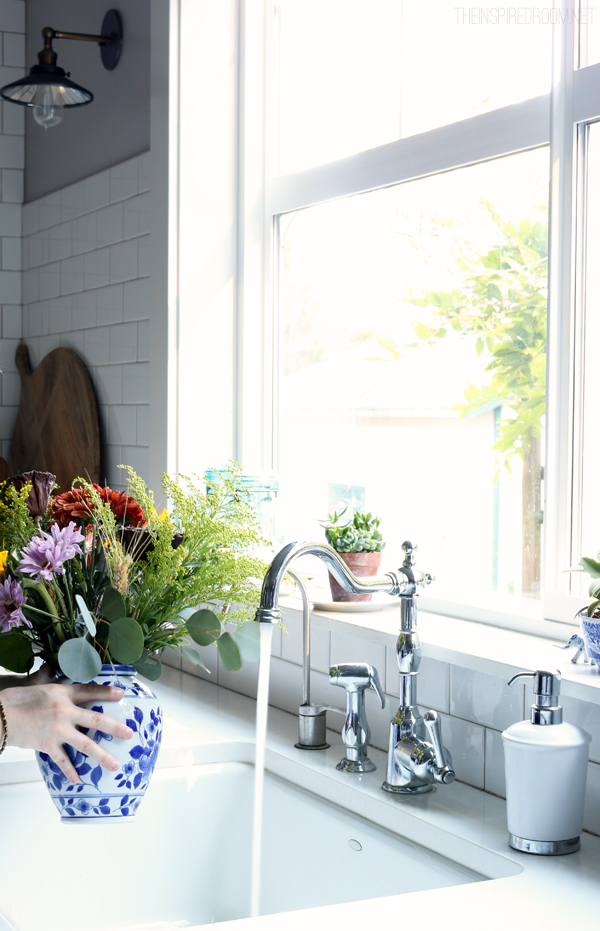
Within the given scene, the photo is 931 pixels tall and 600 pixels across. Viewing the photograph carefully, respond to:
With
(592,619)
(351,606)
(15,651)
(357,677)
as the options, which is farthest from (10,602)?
(351,606)

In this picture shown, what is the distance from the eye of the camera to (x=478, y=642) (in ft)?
4.66

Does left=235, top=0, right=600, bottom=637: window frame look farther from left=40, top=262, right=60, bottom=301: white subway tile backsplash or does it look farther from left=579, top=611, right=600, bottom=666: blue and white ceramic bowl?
left=40, top=262, right=60, bottom=301: white subway tile backsplash

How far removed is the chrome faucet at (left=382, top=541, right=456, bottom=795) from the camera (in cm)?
129

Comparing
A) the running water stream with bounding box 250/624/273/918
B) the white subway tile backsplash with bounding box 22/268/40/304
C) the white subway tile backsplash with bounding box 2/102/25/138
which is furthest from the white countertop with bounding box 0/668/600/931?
the white subway tile backsplash with bounding box 2/102/25/138

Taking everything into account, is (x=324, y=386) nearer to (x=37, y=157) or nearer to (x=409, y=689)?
(x=409, y=689)

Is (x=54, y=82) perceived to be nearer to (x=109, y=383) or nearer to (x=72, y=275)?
(x=72, y=275)

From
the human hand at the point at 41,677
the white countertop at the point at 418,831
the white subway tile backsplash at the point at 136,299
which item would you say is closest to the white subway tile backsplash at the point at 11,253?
the white subway tile backsplash at the point at 136,299

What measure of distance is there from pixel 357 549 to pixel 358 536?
0.02 m

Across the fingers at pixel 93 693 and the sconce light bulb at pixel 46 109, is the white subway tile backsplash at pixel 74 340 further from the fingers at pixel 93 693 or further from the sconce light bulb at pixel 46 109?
the fingers at pixel 93 693

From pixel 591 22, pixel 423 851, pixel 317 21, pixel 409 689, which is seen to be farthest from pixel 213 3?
pixel 423 851

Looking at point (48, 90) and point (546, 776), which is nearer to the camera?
point (546, 776)

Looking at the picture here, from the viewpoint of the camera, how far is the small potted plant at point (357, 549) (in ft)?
5.51

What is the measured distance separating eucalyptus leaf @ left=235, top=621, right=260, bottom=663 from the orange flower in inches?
6.8

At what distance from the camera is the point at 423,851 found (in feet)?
3.95
